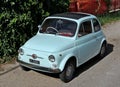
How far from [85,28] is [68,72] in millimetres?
1794

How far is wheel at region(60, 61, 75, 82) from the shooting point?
866 cm

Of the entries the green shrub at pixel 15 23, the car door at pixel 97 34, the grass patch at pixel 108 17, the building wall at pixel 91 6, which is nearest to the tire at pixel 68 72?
the car door at pixel 97 34

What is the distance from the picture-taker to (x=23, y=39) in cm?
1129

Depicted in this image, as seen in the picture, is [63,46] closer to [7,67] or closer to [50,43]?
[50,43]

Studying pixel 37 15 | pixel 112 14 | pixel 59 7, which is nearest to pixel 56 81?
pixel 37 15

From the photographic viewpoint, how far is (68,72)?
889 cm

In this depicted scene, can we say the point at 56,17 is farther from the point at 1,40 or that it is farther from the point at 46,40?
the point at 1,40

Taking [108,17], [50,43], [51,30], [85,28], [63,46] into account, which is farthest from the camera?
[108,17]

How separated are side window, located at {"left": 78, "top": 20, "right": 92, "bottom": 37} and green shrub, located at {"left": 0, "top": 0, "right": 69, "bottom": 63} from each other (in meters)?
2.19

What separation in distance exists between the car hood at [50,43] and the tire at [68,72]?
0.49 meters

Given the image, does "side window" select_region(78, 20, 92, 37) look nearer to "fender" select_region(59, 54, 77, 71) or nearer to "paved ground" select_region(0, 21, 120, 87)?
"fender" select_region(59, 54, 77, 71)

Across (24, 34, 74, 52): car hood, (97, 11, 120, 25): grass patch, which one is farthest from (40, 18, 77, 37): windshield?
(97, 11, 120, 25): grass patch

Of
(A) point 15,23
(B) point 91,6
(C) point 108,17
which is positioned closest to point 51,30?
(A) point 15,23

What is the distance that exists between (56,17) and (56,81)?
2.22 meters
